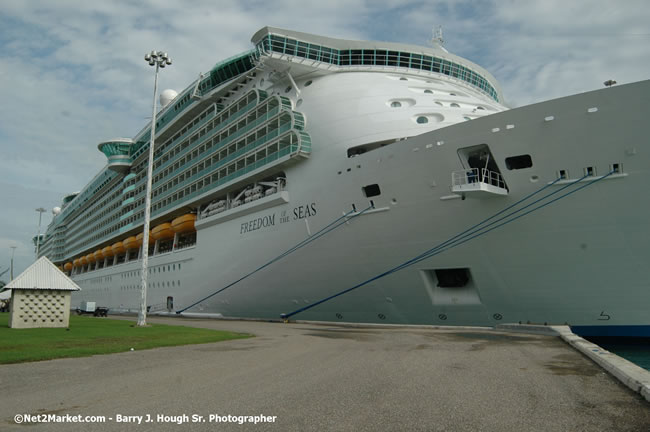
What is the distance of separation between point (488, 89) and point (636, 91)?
56.0 ft

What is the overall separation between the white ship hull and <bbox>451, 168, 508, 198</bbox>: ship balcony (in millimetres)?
163

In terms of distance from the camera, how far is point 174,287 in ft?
102

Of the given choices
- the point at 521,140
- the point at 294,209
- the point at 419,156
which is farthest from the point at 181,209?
the point at 521,140

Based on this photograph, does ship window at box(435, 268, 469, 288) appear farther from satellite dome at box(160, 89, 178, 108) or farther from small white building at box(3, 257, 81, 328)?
satellite dome at box(160, 89, 178, 108)

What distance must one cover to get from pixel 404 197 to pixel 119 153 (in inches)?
1653

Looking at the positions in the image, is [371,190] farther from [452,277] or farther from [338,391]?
[338,391]

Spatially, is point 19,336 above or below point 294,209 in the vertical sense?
below

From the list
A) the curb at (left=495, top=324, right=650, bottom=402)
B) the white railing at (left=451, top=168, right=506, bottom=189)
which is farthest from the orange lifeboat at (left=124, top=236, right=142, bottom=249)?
the curb at (left=495, top=324, right=650, bottom=402)

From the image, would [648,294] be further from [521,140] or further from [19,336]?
[19,336]

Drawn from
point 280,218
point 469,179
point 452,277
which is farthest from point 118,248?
point 469,179

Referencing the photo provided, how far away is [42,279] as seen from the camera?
16812mm

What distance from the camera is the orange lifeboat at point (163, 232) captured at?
33.9 m

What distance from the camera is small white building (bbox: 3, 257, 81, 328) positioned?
1618 centimetres

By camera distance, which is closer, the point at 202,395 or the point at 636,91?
the point at 202,395
